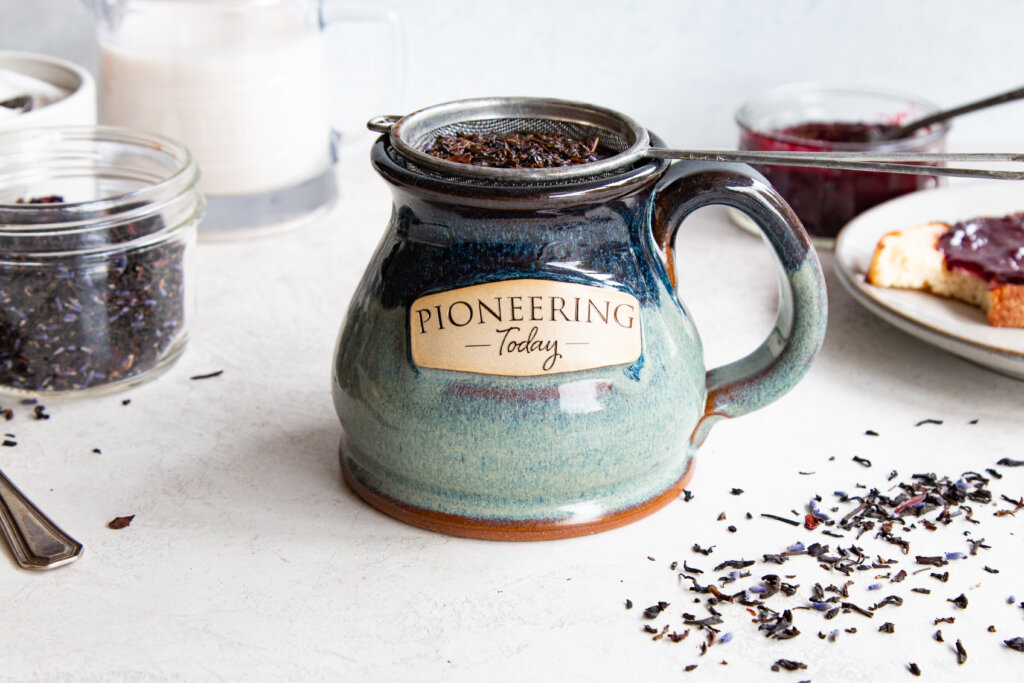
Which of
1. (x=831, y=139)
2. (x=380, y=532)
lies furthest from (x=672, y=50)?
(x=380, y=532)

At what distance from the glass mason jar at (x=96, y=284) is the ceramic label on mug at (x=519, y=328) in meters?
0.44

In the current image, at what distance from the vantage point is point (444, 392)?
814mm

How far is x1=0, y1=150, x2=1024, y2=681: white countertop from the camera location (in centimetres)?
76

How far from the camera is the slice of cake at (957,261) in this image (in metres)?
1.19

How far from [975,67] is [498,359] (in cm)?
142

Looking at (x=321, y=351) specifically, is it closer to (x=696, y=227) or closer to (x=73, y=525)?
(x=73, y=525)

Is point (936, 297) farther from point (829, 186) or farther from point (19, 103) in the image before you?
point (19, 103)

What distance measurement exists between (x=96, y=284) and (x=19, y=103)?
37 centimetres

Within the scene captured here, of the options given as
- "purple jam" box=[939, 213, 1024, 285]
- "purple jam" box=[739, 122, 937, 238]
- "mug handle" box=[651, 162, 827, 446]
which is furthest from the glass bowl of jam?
"mug handle" box=[651, 162, 827, 446]

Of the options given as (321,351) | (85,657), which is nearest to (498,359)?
(85,657)

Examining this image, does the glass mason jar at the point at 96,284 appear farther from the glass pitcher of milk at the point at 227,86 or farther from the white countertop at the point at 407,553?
the glass pitcher of milk at the point at 227,86

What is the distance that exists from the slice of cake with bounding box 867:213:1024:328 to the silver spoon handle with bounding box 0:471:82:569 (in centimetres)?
91

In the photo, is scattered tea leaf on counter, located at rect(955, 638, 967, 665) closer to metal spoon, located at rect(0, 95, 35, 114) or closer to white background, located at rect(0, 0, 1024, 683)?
white background, located at rect(0, 0, 1024, 683)

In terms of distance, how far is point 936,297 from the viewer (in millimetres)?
1248
